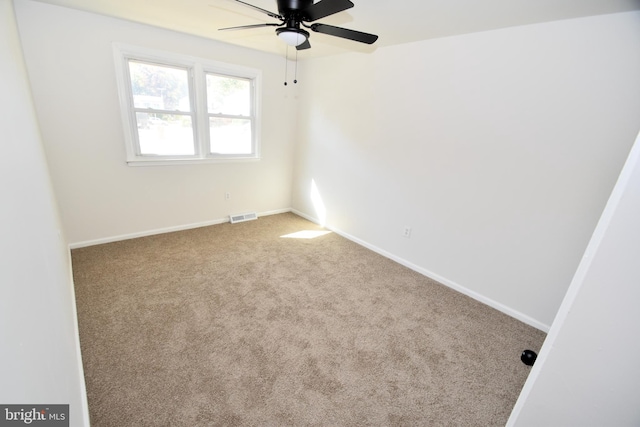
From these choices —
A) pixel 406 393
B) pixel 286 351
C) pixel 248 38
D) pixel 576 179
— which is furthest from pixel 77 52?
pixel 576 179

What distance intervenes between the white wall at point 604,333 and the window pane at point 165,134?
3971 mm

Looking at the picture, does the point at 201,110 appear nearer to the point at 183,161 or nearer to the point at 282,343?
the point at 183,161

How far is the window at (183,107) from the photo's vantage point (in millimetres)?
3039

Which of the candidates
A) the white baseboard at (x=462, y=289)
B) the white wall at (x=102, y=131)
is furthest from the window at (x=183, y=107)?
the white baseboard at (x=462, y=289)

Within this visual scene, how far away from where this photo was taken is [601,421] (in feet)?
2.09

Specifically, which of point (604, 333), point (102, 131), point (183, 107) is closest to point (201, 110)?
point (183, 107)

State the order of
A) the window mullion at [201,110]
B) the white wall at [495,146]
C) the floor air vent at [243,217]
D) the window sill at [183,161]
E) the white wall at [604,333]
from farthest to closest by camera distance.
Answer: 1. the floor air vent at [243,217]
2. the window mullion at [201,110]
3. the window sill at [183,161]
4. the white wall at [495,146]
5. the white wall at [604,333]

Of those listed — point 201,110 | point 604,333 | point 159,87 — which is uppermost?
point 159,87

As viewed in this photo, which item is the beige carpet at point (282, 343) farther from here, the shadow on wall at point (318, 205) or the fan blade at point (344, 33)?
the fan blade at point (344, 33)

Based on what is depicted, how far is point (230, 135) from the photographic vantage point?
154 inches

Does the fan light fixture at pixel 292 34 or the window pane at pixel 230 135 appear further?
the window pane at pixel 230 135

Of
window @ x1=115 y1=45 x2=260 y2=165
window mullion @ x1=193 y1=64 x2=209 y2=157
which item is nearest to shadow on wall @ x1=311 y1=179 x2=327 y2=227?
window @ x1=115 y1=45 x2=260 y2=165

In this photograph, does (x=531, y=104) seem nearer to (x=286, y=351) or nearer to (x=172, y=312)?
(x=286, y=351)

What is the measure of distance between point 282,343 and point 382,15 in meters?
2.73
